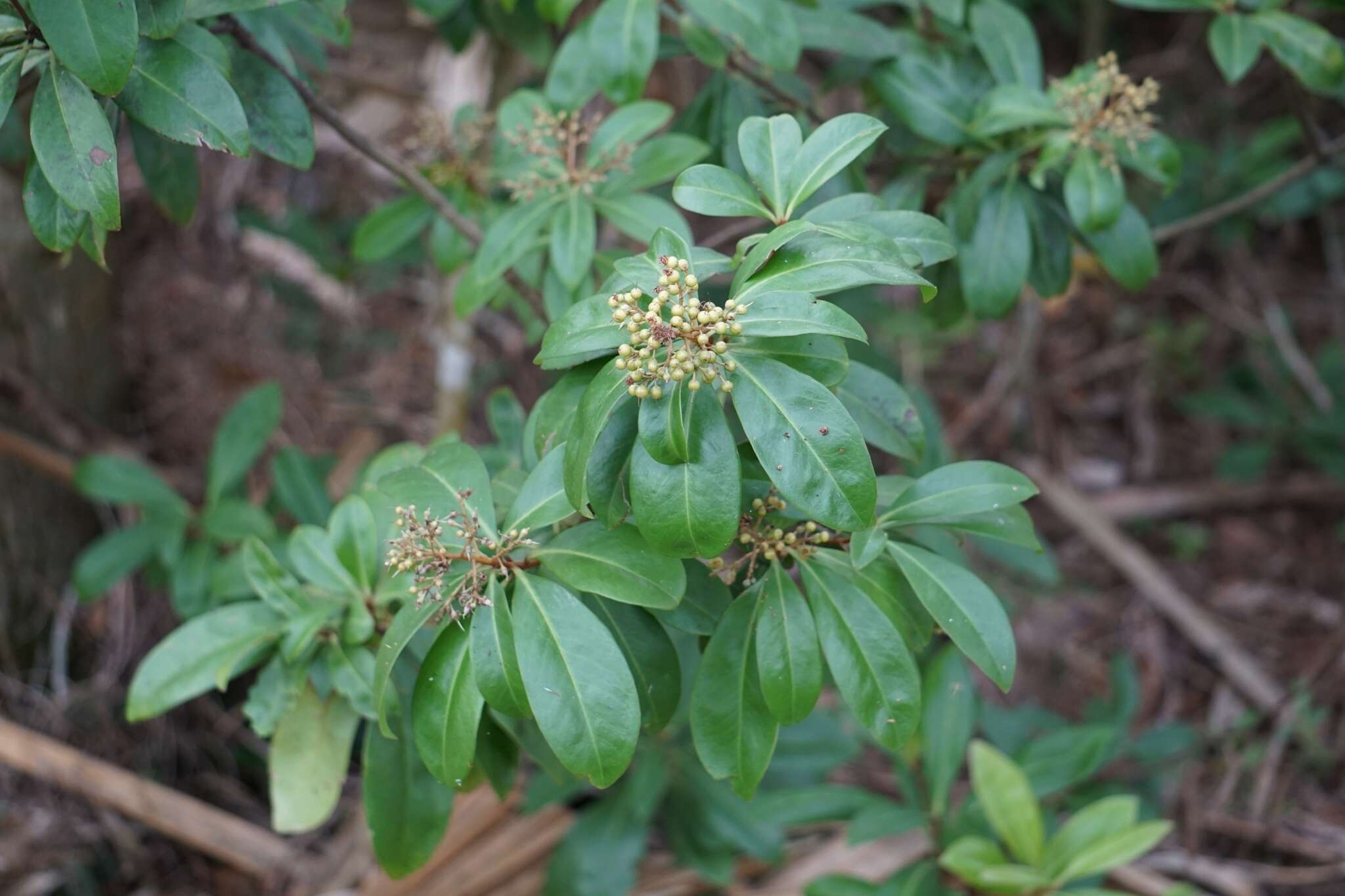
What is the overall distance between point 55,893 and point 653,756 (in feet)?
5.25

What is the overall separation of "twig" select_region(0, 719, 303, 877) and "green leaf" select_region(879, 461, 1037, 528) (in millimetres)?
1927

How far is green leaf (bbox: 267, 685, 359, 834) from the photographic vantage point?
63.2 inches

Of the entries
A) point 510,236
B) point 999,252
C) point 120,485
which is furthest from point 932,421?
point 120,485

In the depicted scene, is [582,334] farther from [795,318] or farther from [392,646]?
[392,646]

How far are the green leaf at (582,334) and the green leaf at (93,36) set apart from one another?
0.62 m

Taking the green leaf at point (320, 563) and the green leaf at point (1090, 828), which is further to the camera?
the green leaf at point (1090, 828)

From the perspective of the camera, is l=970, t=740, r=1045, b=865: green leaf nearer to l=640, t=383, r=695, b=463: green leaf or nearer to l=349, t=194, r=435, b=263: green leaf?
l=640, t=383, r=695, b=463: green leaf

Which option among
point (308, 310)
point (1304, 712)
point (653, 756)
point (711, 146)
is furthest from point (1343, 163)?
point (308, 310)

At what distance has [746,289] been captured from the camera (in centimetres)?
116

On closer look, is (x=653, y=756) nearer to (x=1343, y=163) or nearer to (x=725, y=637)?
(x=725, y=637)

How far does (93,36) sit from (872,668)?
1.23 m

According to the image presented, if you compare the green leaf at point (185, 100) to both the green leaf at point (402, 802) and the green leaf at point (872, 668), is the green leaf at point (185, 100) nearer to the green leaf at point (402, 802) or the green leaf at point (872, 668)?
the green leaf at point (402, 802)

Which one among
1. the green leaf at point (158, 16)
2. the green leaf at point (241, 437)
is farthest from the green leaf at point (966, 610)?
the green leaf at point (241, 437)

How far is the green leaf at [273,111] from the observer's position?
1.57m
